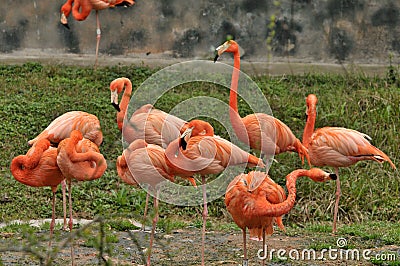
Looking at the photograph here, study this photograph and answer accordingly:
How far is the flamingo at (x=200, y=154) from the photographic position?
5203mm

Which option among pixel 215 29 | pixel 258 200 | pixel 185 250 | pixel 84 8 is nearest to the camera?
pixel 258 200

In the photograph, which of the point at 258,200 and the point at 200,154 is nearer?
the point at 258,200

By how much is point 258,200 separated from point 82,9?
226 inches

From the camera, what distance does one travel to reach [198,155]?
5312 mm

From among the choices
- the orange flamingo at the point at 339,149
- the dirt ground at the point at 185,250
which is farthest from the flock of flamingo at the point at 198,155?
the dirt ground at the point at 185,250

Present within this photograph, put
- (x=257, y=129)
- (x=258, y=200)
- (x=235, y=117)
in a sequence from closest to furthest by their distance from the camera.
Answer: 1. (x=258, y=200)
2. (x=235, y=117)
3. (x=257, y=129)

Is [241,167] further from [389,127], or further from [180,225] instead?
[389,127]

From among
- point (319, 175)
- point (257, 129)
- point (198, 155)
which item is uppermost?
point (257, 129)

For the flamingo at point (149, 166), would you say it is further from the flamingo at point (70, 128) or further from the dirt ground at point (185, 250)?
the flamingo at point (70, 128)

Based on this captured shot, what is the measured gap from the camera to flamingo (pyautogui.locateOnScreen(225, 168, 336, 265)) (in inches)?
189

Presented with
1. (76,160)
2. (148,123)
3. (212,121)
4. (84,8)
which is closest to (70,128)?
(148,123)

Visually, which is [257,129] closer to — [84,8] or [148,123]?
[148,123]

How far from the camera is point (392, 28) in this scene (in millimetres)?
10828

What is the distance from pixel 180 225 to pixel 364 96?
3400mm
